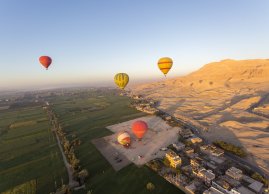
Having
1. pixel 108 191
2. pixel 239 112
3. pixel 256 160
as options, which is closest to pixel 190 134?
pixel 256 160

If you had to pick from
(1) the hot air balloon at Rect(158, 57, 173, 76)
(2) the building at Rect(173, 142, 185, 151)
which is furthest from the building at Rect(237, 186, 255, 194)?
(1) the hot air balloon at Rect(158, 57, 173, 76)

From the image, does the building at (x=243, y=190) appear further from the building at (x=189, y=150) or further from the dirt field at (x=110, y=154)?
the dirt field at (x=110, y=154)

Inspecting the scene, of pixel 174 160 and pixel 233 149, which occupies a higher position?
pixel 174 160

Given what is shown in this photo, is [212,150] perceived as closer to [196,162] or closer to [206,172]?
[196,162]

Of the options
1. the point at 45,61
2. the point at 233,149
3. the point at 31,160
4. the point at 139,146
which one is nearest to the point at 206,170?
the point at 233,149

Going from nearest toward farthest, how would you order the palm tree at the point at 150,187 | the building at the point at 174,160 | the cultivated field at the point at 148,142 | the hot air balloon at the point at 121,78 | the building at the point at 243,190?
the building at the point at 243,190, the palm tree at the point at 150,187, the building at the point at 174,160, the cultivated field at the point at 148,142, the hot air balloon at the point at 121,78

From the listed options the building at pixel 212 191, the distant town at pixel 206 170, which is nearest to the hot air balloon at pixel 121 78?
the distant town at pixel 206 170

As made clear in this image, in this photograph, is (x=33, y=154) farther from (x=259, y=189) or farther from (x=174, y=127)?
(x=259, y=189)
